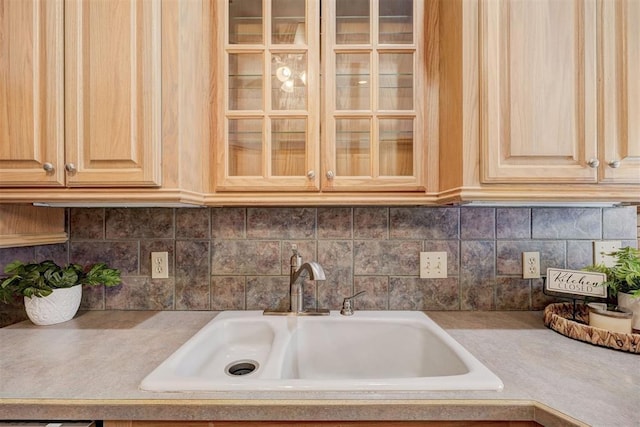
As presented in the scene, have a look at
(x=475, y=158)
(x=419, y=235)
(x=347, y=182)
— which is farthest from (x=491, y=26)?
(x=419, y=235)

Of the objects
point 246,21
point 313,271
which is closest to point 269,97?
point 246,21

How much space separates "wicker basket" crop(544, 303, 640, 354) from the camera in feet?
3.20

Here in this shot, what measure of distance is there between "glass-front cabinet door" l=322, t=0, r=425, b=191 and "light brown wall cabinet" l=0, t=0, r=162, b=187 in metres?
0.59

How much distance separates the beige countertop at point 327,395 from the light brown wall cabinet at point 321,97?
624mm

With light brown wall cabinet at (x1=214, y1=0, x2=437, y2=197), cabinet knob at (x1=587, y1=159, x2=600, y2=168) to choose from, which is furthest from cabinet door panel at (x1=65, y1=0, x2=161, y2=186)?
cabinet knob at (x1=587, y1=159, x2=600, y2=168)

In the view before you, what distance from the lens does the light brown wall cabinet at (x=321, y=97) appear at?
1166 mm

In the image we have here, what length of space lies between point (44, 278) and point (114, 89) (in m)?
0.75

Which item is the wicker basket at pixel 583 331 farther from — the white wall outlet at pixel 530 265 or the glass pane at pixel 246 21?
the glass pane at pixel 246 21

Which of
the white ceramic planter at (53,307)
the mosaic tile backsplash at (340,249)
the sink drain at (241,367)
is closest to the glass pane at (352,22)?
the mosaic tile backsplash at (340,249)

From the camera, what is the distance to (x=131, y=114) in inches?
40.0

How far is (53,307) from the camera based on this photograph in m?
1.21

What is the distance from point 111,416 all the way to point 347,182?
3.01ft

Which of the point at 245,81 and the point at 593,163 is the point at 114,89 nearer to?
the point at 245,81

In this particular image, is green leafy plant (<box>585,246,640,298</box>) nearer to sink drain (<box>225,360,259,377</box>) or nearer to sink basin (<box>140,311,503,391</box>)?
sink basin (<box>140,311,503,391</box>)
